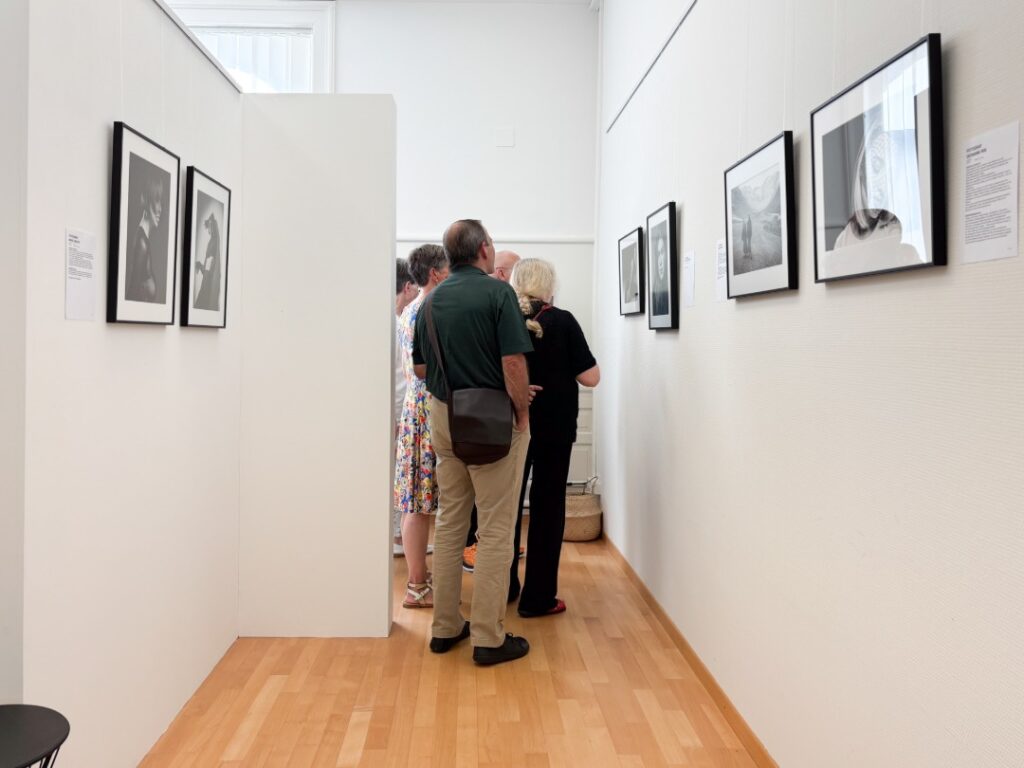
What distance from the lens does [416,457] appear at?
13.6 feet

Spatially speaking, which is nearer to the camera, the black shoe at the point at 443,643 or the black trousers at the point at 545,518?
the black shoe at the point at 443,643

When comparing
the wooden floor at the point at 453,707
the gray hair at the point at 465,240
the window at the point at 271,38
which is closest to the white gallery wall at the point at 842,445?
the wooden floor at the point at 453,707

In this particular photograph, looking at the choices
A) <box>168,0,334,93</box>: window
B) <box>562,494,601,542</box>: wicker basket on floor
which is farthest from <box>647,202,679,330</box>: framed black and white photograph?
<box>168,0,334,93</box>: window

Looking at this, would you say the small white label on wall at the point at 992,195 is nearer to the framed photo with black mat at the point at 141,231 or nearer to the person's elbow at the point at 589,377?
the framed photo with black mat at the point at 141,231

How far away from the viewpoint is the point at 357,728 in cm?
290

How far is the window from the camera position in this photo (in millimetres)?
6480

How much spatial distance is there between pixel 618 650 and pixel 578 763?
104 centimetres

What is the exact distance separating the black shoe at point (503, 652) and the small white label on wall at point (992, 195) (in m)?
2.52

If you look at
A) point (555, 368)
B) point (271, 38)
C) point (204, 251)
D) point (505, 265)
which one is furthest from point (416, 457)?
point (271, 38)

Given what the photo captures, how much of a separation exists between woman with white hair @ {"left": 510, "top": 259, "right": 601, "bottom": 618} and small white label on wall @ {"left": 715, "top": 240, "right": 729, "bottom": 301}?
90cm

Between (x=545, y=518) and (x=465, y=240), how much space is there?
139 centimetres

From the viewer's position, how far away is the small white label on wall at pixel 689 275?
358 centimetres

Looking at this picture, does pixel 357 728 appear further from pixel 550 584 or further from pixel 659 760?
pixel 550 584

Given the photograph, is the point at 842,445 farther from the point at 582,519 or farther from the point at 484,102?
the point at 484,102
